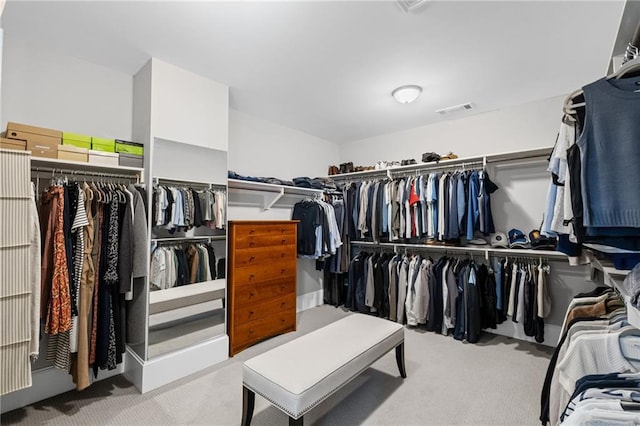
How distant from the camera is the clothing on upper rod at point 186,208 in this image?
2381 mm

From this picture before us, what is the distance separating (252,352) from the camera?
281 cm

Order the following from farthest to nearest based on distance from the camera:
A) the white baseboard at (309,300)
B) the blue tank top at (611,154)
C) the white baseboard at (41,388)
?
the white baseboard at (309,300), the white baseboard at (41,388), the blue tank top at (611,154)

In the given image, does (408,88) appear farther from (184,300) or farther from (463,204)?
(184,300)

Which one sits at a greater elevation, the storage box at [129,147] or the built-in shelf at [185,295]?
the storage box at [129,147]

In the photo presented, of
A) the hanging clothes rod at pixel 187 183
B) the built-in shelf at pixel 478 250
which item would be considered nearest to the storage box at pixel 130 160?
the hanging clothes rod at pixel 187 183

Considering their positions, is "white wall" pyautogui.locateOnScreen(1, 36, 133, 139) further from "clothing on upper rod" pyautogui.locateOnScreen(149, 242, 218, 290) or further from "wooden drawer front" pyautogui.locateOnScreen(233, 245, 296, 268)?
"wooden drawer front" pyautogui.locateOnScreen(233, 245, 296, 268)

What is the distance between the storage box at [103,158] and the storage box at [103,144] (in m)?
0.05

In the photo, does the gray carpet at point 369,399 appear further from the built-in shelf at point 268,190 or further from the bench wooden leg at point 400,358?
the built-in shelf at point 268,190

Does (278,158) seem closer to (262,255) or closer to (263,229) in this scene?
(263,229)

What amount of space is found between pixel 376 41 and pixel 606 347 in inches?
85.6

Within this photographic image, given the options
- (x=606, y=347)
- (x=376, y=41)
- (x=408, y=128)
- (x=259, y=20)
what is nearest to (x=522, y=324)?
(x=606, y=347)

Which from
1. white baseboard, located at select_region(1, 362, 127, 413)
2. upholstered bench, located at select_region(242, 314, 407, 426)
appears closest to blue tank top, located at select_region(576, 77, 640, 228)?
upholstered bench, located at select_region(242, 314, 407, 426)

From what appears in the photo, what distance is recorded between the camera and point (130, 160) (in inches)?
91.1

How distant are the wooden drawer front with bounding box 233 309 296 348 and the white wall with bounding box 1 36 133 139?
2.13m
